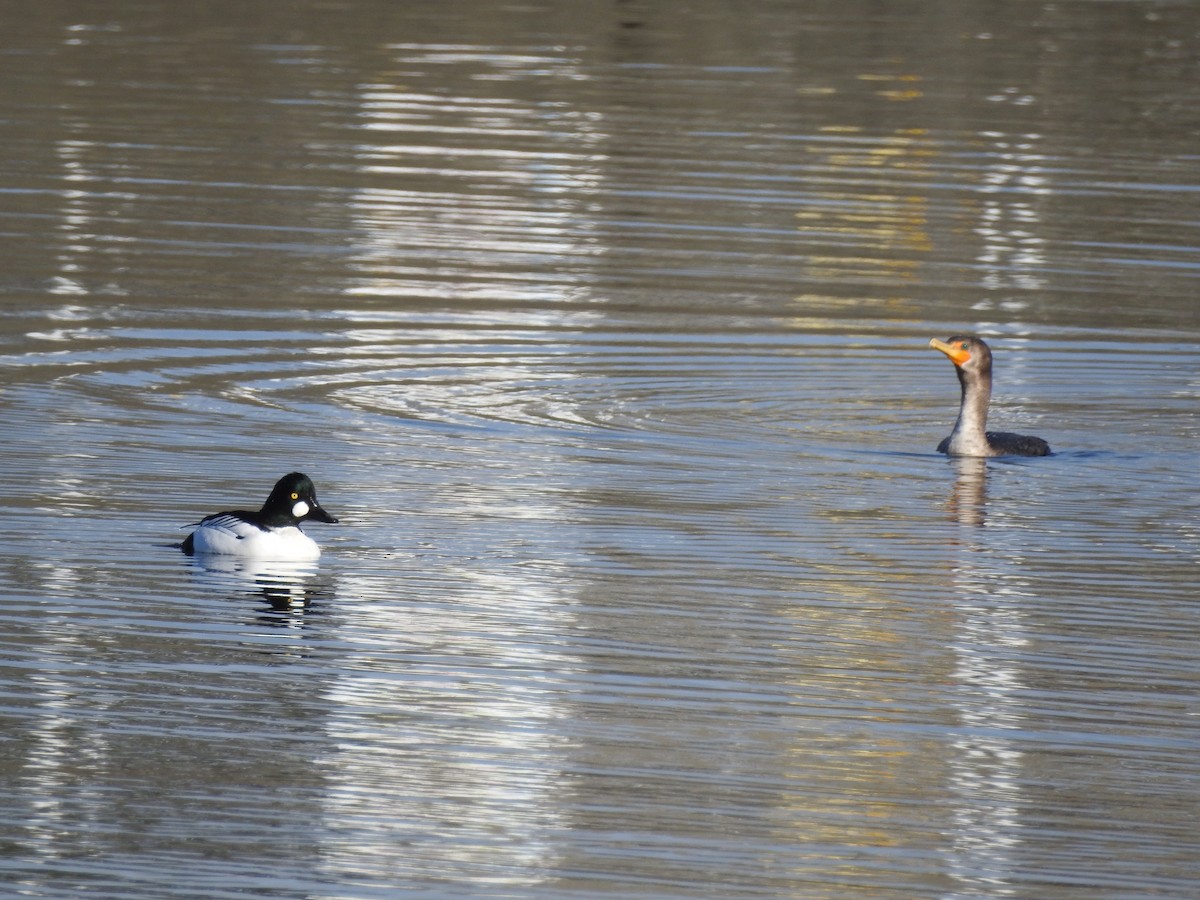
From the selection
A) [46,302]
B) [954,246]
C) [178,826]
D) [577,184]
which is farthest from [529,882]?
[577,184]

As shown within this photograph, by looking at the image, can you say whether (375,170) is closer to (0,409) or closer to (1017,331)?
(1017,331)

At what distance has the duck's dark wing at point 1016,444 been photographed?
15492 mm

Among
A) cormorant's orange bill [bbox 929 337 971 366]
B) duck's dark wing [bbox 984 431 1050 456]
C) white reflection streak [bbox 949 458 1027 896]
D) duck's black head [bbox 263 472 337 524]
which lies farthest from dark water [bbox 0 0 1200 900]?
cormorant's orange bill [bbox 929 337 971 366]

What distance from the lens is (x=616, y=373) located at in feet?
58.4

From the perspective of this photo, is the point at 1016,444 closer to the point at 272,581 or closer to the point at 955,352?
the point at 955,352

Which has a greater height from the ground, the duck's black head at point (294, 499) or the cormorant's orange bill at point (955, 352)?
the cormorant's orange bill at point (955, 352)

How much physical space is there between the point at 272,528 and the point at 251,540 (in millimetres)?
116

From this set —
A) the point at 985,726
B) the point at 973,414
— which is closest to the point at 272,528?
the point at 985,726

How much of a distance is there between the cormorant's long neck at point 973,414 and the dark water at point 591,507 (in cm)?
25

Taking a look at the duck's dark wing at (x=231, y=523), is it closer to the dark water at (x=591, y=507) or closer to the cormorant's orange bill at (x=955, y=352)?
the dark water at (x=591, y=507)

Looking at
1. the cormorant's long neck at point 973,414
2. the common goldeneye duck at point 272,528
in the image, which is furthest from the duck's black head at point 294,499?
the cormorant's long neck at point 973,414

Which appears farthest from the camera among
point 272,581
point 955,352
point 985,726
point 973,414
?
point 955,352

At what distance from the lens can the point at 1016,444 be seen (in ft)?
51.0

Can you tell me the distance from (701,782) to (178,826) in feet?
6.19
